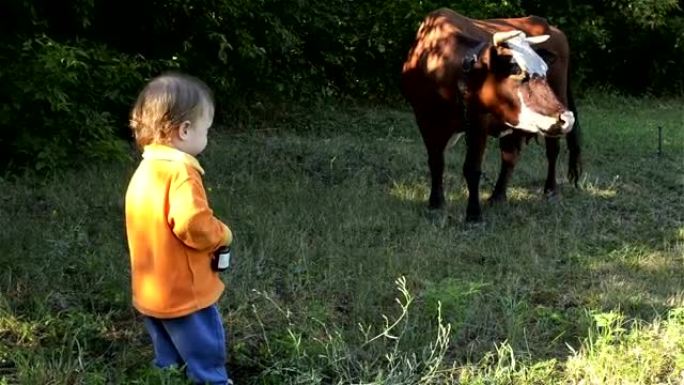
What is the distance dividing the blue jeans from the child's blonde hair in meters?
0.65

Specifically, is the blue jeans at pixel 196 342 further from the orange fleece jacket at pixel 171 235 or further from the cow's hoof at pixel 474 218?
the cow's hoof at pixel 474 218

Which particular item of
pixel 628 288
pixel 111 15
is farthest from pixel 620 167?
pixel 111 15

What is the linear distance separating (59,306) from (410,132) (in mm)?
7568

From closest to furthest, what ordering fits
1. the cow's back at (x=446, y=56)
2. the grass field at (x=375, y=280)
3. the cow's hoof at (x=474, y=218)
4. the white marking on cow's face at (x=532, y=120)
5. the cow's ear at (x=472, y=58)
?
the grass field at (x=375, y=280) → the white marking on cow's face at (x=532, y=120) → the cow's ear at (x=472, y=58) → the cow's hoof at (x=474, y=218) → the cow's back at (x=446, y=56)

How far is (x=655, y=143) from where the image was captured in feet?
33.0

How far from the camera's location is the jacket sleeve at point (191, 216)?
2736 millimetres

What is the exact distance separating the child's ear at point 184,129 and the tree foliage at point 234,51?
4.18m

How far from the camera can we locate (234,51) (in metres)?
9.88

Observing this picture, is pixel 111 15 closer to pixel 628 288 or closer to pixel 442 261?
pixel 442 261

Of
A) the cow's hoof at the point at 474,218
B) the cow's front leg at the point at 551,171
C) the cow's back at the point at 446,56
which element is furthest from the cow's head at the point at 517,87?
the cow's front leg at the point at 551,171

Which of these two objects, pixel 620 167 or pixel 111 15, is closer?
pixel 620 167

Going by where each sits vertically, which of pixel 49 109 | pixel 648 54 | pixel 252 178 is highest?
pixel 49 109

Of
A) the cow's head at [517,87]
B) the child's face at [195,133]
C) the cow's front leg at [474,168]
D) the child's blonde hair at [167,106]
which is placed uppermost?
the child's blonde hair at [167,106]

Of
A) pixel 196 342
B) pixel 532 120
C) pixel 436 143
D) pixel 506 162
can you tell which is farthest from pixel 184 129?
pixel 506 162
